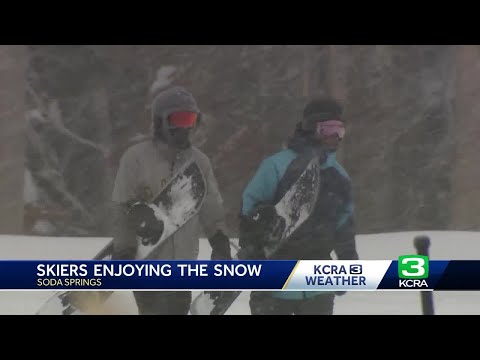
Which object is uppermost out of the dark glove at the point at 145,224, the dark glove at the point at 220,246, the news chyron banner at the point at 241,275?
the dark glove at the point at 145,224

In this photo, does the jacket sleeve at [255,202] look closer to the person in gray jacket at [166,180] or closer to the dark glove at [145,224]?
the person in gray jacket at [166,180]

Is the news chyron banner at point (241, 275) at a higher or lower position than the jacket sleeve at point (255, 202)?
lower

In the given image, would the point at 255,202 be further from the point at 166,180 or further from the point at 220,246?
the point at 166,180

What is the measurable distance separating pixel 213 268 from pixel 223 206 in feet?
0.98

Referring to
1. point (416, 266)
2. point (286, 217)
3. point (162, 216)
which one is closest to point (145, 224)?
point (162, 216)

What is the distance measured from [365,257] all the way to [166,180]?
40.5 inches

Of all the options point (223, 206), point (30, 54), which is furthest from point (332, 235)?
point (30, 54)

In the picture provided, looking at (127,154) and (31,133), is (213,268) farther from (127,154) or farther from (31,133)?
(31,133)

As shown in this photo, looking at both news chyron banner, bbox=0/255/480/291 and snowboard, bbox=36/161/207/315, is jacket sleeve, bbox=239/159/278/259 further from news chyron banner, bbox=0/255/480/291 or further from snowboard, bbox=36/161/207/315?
snowboard, bbox=36/161/207/315

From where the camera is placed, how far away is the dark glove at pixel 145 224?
11.8 feet

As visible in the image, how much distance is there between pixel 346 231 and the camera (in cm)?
365

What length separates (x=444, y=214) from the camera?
3654 millimetres

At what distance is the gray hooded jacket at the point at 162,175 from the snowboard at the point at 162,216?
0.09 ft

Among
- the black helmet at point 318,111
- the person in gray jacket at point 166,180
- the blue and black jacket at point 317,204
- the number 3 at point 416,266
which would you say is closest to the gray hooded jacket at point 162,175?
the person in gray jacket at point 166,180
